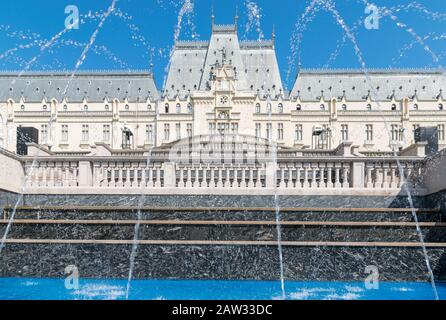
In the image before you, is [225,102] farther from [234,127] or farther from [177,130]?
[177,130]

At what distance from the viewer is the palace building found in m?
61.8

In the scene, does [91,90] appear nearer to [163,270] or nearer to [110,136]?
[110,136]

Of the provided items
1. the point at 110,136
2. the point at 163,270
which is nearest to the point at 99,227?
the point at 163,270

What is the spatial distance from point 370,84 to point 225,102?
20773 millimetres

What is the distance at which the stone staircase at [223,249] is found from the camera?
9.74m

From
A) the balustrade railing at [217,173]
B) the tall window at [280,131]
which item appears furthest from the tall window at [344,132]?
the balustrade railing at [217,173]

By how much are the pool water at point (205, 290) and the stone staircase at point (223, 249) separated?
301 millimetres

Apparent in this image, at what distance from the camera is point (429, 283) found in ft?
31.0

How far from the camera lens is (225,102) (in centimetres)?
6191

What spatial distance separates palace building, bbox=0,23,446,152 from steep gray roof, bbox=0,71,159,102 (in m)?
0.14

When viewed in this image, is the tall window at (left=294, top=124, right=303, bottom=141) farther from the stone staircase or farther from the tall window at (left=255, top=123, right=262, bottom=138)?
the stone staircase

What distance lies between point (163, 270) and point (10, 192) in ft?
15.7

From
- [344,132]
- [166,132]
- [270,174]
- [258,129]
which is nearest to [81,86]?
[166,132]

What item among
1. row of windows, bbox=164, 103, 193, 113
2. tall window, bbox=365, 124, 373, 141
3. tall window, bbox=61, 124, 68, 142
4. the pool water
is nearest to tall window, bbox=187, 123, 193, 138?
row of windows, bbox=164, 103, 193, 113
